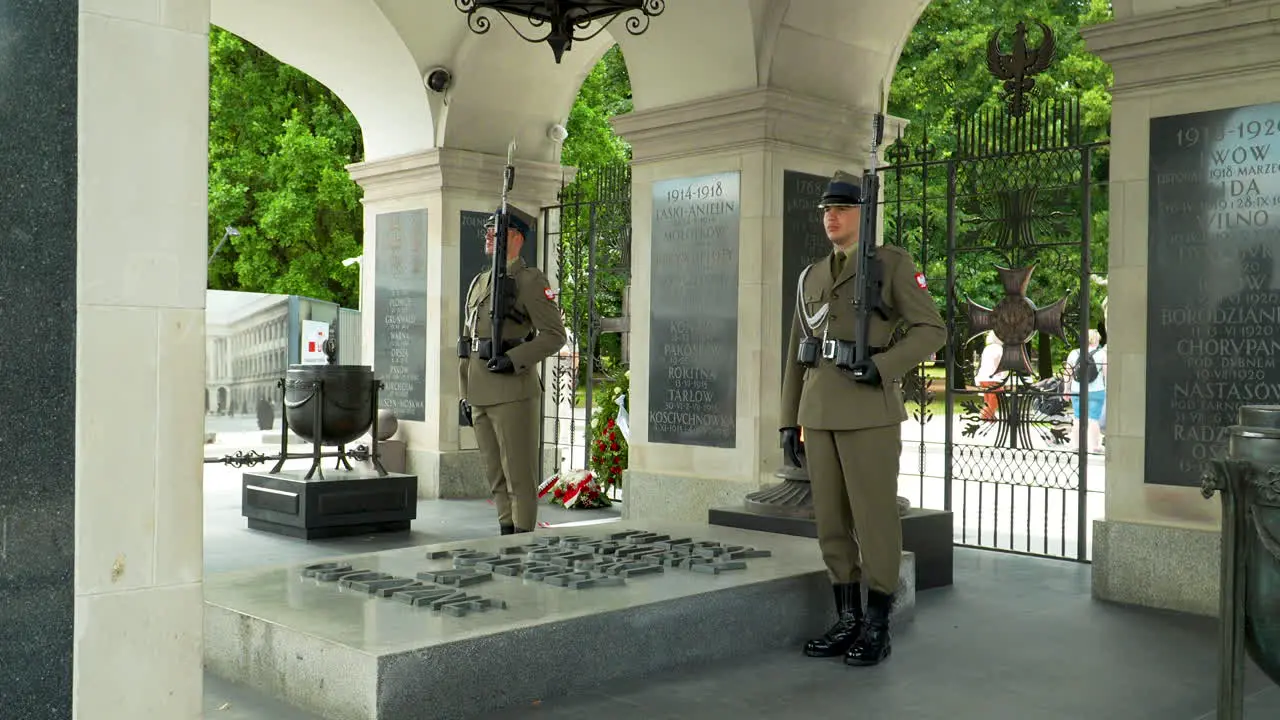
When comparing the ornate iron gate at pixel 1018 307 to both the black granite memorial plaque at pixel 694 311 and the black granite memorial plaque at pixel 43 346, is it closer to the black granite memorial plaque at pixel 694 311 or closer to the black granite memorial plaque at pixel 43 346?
the black granite memorial plaque at pixel 694 311

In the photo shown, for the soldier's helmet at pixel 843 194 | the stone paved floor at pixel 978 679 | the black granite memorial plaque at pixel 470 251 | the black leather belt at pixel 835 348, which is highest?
the black granite memorial plaque at pixel 470 251

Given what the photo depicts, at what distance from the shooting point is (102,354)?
249 centimetres

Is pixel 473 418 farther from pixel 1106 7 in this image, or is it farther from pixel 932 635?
pixel 1106 7

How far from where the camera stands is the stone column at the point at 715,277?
29.1ft

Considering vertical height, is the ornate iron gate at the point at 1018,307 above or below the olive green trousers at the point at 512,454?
above

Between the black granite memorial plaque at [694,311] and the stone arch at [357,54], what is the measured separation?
324 cm

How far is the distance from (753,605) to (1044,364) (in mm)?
4381

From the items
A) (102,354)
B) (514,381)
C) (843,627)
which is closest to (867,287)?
(843,627)

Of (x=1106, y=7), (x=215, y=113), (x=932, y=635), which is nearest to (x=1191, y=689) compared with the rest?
(x=932, y=635)

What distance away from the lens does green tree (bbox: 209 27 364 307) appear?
22328 millimetres

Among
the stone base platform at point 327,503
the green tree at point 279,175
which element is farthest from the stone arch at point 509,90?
the green tree at point 279,175

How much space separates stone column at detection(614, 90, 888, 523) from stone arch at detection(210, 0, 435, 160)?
9.03ft

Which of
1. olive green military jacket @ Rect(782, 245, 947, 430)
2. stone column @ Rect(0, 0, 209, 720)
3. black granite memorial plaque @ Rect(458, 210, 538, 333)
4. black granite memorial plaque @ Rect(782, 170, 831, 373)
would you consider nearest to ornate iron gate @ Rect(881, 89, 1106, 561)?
black granite memorial plaque @ Rect(782, 170, 831, 373)

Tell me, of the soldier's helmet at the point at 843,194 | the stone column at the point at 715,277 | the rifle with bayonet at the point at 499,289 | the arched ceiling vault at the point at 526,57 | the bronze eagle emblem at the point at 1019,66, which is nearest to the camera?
the soldier's helmet at the point at 843,194
